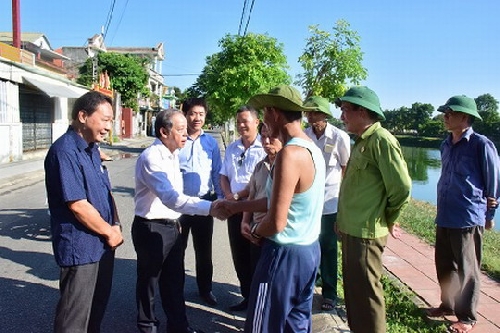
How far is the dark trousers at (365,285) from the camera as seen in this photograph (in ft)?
8.86

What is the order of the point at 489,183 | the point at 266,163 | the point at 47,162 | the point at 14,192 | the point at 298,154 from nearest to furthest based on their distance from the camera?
1. the point at 298,154
2. the point at 47,162
3. the point at 266,163
4. the point at 489,183
5. the point at 14,192

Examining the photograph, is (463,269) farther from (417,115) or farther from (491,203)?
(417,115)

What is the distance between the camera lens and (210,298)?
386 cm

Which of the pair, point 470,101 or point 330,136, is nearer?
point 470,101

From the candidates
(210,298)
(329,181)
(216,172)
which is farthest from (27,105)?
(329,181)

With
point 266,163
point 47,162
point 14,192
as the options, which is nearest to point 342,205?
point 266,163

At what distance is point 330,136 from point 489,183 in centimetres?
140

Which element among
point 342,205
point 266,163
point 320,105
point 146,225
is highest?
point 320,105

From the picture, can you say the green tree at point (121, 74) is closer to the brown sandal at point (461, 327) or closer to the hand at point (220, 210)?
the hand at point (220, 210)

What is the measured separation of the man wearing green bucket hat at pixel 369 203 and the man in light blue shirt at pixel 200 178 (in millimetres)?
1446

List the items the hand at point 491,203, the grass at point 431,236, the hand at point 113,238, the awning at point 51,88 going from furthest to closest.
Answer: the awning at point 51,88 < the grass at point 431,236 < the hand at point 491,203 < the hand at point 113,238

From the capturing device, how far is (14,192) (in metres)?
9.41

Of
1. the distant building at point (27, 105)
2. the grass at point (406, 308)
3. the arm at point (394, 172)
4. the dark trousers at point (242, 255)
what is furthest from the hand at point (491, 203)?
the distant building at point (27, 105)

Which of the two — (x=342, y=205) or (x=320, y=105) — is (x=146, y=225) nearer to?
(x=342, y=205)
